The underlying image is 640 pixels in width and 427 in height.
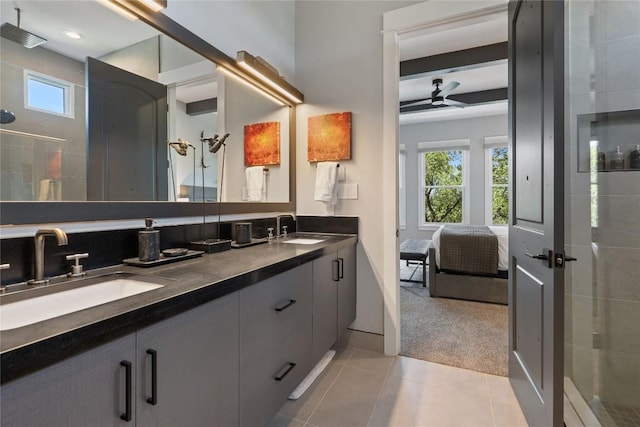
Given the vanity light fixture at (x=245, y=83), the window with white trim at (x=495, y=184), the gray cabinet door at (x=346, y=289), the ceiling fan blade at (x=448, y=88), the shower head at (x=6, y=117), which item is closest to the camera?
the shower head at (x=6, y=117)

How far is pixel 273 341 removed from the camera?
1.28m

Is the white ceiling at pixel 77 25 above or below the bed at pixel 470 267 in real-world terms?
above

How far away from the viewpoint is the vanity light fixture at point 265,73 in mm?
1853

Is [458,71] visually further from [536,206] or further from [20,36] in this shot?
[20,36]

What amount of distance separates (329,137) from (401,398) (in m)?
1.84

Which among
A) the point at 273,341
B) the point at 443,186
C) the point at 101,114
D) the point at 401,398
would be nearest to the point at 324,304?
the point at 273,341

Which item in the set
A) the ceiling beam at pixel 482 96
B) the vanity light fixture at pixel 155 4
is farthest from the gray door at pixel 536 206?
the ceiling beam at pixel 482 96

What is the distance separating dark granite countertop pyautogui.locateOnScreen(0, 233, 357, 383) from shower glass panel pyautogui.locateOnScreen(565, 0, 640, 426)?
1.55 metres

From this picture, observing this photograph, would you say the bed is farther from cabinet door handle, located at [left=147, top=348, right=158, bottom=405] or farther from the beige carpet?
cabinet door handle, located at [left=147, top=348, right=158, bottom=405]

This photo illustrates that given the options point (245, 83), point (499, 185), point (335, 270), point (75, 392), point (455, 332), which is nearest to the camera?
point (75, 392)

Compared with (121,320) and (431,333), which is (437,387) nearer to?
(431,333)

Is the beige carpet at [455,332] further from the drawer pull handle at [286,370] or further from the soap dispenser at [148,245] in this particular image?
the soap dispenser at [148,245]

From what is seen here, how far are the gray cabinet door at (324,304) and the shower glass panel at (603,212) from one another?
1258mm

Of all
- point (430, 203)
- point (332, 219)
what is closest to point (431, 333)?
point (332, 219)
